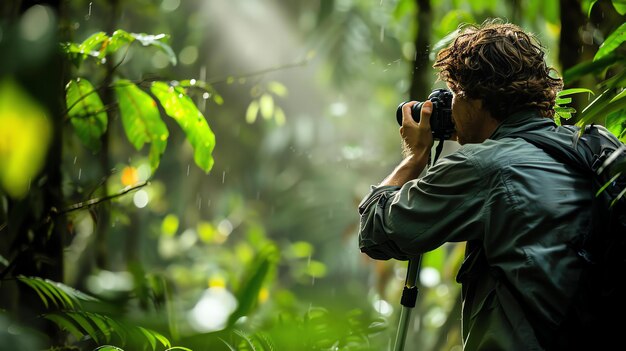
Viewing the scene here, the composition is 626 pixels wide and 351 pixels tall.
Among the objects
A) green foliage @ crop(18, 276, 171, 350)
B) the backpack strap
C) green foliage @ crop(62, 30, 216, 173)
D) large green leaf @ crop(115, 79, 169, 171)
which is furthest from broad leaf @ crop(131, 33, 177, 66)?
the backpack strap

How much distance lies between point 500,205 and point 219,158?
5.98m

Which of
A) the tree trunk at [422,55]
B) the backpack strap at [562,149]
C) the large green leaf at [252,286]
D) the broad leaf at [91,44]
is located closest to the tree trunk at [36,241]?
the broad leaf at [91,44]

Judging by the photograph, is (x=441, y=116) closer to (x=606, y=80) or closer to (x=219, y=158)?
(x=606, y=80)

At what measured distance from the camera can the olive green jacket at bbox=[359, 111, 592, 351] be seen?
4.71 feet

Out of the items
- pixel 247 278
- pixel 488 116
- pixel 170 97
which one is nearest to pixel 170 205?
pixel 247 278

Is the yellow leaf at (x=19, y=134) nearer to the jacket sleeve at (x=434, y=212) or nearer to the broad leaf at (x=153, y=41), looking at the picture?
the jacket sleeve at (x=434, y=212)

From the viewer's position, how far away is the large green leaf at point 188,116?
2.09 m

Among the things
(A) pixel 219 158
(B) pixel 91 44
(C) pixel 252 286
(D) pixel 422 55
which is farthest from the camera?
(A) pixel 219 158

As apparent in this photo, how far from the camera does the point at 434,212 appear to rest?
60.7 inches

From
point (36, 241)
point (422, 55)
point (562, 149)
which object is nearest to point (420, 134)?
point (562, 149)

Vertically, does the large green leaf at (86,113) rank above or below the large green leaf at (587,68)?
below

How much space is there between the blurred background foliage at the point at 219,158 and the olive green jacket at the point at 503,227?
17 cm

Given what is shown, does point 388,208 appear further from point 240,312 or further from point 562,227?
A: point 240,312

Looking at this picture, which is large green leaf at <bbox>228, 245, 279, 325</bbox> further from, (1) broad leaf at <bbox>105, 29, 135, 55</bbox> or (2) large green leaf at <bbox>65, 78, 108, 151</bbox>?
(1) broad leaf at <bbox>105, 29, 135, 55</bbox>
